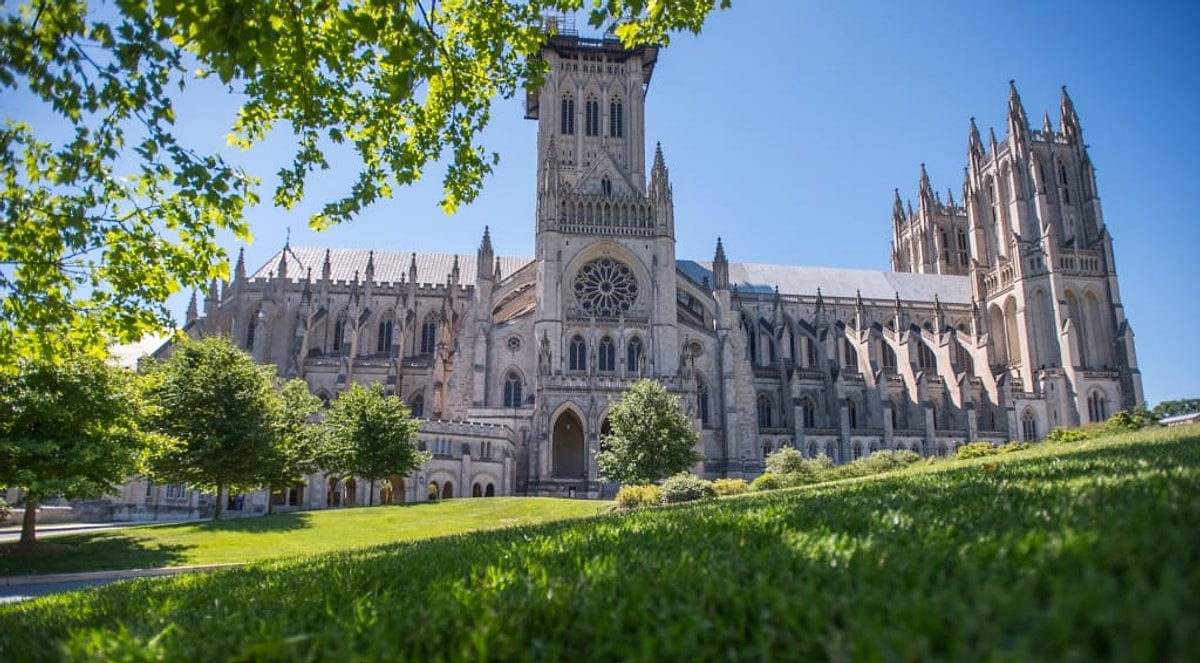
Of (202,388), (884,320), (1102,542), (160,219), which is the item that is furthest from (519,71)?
(884,320)

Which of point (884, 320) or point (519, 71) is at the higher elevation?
point (884, 320)

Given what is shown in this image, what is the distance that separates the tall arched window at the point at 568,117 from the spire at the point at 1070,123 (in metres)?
46.5

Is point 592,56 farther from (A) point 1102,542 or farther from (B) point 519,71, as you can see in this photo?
(A) point 1102,542

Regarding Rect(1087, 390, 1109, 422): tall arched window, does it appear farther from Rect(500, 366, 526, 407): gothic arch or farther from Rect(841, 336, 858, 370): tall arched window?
Rect(500, 366, 526, 407): gothic arch

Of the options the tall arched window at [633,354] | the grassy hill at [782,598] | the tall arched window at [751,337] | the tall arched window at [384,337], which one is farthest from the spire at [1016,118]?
the grassy hill at [782,598]

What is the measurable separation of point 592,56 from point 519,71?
164 feet

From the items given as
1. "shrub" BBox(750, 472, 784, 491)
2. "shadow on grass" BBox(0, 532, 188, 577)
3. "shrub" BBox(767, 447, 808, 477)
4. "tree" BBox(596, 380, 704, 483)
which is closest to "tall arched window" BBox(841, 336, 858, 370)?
"shrub" BBox(767, 447, 808, 477)

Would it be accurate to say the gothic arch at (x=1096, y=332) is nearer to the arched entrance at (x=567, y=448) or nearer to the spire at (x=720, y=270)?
the spire at (x=720, y=270)

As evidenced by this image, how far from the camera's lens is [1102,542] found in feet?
10.4

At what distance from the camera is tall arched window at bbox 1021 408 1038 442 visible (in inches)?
2216

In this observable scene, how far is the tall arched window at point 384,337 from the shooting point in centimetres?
5362

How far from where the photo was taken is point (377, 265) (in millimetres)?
60406

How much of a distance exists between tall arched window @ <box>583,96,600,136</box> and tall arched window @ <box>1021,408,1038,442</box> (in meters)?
39.7

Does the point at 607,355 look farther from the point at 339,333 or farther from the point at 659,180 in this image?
the point at 339,333
